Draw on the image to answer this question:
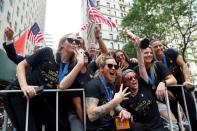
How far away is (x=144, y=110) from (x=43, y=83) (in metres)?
1.48

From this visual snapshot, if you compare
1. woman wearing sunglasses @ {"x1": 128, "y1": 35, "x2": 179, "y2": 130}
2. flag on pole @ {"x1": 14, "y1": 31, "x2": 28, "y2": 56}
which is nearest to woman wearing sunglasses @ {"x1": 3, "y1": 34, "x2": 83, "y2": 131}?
woman wearing sunglasses @ {"x1": 128, "y1": 35, "x2": 179, "y2": 130}

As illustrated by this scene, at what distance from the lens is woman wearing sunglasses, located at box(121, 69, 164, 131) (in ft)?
12.6

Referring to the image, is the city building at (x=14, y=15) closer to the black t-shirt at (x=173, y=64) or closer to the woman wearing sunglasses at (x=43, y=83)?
the black t-shirt at (x=173, y=64)

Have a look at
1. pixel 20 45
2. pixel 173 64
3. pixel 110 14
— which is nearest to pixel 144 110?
pixel 173 64

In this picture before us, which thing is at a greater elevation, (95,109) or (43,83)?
(43,83)

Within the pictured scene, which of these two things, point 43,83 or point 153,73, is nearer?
point 43,83

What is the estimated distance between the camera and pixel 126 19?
90.1ft

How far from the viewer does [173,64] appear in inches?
197

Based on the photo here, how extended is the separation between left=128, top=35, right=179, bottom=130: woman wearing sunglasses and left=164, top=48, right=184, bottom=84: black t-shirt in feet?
1.23

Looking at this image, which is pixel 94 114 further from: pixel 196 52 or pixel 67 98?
pixel 196 52

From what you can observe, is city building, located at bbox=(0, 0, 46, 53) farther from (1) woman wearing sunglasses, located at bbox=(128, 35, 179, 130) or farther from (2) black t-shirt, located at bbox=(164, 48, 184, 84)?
(1) woman wearing sunglasses, located at bbox=(128, 35, 179, 130)

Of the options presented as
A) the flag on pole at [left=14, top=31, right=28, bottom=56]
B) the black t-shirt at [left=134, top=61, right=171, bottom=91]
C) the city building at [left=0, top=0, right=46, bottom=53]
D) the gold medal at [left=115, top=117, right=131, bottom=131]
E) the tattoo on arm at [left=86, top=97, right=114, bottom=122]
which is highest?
the city building at [left=0, top=0, right=46, bottom=53]

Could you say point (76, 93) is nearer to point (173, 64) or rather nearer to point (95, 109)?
point (95, 109)

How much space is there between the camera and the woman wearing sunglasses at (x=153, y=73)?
4167 millimetres
